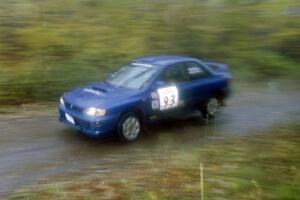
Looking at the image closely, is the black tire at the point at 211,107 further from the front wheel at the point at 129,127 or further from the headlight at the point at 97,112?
the headlight at the point at 97,112

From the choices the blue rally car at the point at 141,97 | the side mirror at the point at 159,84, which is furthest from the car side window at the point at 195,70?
the side mirror at the point at 159,84

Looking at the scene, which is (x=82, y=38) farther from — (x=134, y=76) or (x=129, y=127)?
(x=129, y=127)

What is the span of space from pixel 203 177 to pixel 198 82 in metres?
4.34

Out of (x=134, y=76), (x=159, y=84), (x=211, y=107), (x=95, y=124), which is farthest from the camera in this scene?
(x=211, y=107)

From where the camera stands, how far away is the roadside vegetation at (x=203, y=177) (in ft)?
18.3

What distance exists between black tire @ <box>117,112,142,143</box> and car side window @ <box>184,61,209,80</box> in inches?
70.0

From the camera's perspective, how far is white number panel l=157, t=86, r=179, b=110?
31.1 ft

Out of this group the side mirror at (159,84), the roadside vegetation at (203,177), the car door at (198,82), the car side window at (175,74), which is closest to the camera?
the roadside vegetation at (203,177)

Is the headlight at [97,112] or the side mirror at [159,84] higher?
the side mirror at [159,84]

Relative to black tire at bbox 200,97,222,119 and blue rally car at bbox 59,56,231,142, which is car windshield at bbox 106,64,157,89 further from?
black tire at bbox 200,97,222,119

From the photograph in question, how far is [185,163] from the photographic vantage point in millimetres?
7059

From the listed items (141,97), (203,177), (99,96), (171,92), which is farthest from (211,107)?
(203,177)

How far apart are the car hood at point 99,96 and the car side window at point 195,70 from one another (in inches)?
63.5

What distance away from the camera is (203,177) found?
6293mm
